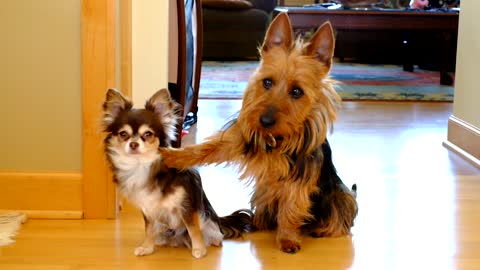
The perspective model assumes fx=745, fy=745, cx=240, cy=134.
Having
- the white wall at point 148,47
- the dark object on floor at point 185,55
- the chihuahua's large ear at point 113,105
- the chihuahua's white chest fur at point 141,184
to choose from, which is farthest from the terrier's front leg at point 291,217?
the dark object on floor at point 185,55

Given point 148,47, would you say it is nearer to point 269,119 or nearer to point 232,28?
point 269,119

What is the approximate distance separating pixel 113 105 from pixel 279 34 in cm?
55

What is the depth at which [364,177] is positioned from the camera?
336 cm

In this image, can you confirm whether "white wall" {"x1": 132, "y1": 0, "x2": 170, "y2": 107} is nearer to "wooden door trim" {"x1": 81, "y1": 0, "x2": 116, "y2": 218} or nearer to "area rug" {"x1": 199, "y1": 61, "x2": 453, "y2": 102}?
"wooden door trim" {"x1": 81, "y1": 0, "x2": 116, "y2": 218}

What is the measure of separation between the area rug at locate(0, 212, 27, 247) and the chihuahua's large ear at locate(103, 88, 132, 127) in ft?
1.84

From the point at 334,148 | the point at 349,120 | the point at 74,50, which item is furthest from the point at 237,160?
the point at 349,120

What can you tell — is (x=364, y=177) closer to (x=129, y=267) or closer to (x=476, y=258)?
(x=476, y=258)

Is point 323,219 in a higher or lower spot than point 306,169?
lower

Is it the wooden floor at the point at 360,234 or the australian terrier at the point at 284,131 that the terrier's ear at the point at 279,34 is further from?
the wooden floor at the point at 360,234

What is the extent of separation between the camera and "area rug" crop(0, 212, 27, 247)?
2364 millimetres

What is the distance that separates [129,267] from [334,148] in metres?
2.06

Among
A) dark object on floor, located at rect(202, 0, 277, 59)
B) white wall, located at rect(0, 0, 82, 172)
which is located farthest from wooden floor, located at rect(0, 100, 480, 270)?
dark object on floor, located at rect(202, 0, 277, 59)

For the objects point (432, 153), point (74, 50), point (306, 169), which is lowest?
point (432, 153)

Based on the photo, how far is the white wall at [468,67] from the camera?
3750 millimetres
